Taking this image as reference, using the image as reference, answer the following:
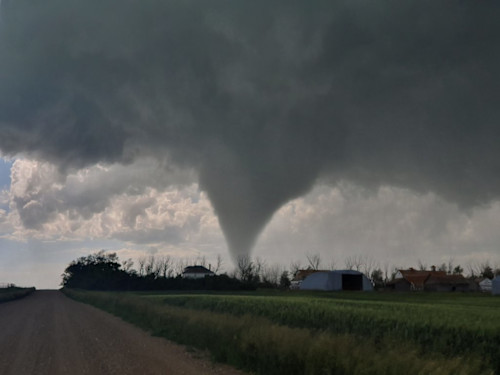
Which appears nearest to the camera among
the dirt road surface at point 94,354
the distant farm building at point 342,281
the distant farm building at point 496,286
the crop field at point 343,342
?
the crop field at point 343,342

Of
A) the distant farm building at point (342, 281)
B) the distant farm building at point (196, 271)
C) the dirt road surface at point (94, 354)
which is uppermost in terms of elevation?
the distant farm building at point (196, 271)

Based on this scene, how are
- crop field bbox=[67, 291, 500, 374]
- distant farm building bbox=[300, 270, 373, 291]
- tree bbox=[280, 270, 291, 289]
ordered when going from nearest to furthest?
crop field bbox=[67, 291, 500, 374] → distant farm building bbox=[300, 270, 373, 291] → tree bbox=[280, 270, 291, 289]

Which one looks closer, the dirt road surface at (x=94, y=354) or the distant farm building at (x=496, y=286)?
the dirt road surface at (x=94, y=354)

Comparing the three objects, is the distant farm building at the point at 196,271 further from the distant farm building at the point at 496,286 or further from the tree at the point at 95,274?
the distant farm building at the point at 496,286

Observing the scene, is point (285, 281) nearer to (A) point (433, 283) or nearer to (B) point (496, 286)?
(A) point (433, 283)

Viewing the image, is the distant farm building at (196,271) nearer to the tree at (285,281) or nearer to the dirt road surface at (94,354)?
the tree at (285,281)

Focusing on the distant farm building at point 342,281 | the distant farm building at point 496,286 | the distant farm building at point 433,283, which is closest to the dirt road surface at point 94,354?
the distant farm building at point 342,281

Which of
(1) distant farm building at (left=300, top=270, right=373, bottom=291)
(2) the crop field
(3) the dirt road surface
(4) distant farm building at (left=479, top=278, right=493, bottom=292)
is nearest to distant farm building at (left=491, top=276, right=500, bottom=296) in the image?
(4) distant farm building at (left=479, top=278, right=493, bottom=292)

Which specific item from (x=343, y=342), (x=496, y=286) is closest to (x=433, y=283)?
(x=496, y=286)

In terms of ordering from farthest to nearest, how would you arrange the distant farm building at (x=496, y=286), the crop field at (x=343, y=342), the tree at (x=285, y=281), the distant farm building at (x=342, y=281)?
1. the tree at (x=285, y=281)
2. the distant farm building at (x=496, y=286)
3. the distant farm building at (x=342, y=281)
4. the crop field at (x=343, y=342)

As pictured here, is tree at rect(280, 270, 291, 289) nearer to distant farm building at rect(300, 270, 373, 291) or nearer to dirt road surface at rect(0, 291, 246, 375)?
distant farm building at rect(300, 270, 373, 291)

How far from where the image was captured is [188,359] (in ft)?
52.0

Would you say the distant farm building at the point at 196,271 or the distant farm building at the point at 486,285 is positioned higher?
the distant farm building at the point at 196,271

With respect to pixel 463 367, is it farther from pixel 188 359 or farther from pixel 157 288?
pixel 157 288
